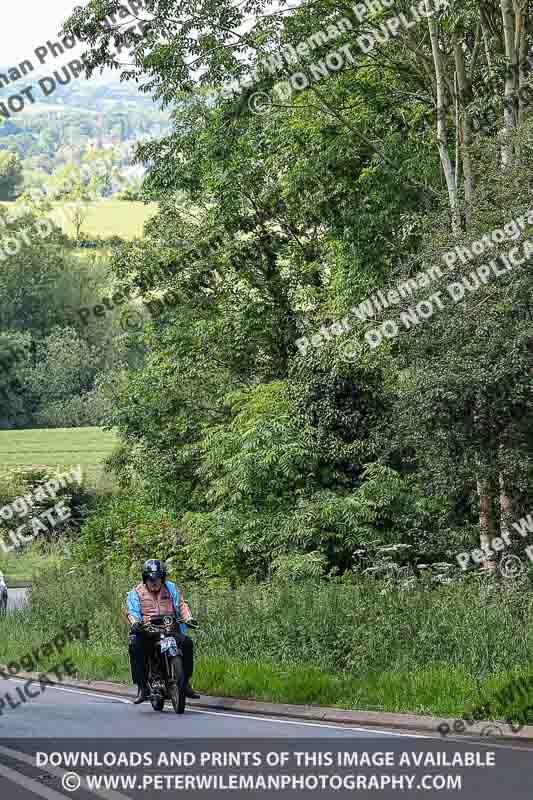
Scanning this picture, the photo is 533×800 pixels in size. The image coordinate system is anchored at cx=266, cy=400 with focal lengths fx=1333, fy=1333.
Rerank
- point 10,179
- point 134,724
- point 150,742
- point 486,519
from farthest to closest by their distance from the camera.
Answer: point 10,179 → point 486,519 → point 134,724 → point 150,742

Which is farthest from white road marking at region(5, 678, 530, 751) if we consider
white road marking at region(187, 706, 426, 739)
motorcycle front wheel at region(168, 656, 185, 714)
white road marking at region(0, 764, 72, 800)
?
white road marking at region(0, 764, 72, 800)

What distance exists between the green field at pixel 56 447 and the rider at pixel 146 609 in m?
61.6

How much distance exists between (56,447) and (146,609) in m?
78.1

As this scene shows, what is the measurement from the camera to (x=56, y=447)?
93062 millimetres

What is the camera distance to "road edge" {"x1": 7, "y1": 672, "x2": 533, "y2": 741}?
1245cm

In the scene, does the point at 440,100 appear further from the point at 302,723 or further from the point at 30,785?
the point at 30,785

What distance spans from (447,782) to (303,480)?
21.1 meters

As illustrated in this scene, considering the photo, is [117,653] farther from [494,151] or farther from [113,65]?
[113,65]

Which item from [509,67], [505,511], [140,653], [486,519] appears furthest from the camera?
[509,67]

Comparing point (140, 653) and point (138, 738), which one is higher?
point (140, 653)

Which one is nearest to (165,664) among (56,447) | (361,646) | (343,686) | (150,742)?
(343,686)

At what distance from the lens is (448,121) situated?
33.0 metres

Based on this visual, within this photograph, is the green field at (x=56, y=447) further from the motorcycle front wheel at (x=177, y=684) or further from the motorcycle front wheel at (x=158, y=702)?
the motorcycle front wheel at (x=177, y=684)

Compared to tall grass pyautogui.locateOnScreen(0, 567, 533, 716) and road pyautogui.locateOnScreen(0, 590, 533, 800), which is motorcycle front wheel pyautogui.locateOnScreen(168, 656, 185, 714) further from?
tall grass pyautogui.locateOnScreen(0, 567, 533, 716)
